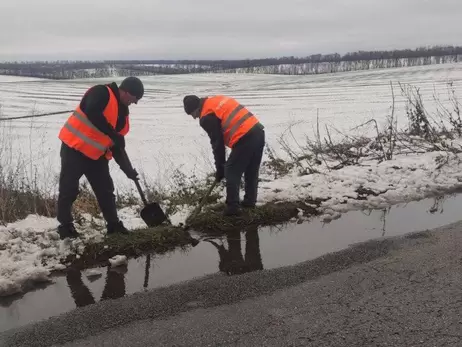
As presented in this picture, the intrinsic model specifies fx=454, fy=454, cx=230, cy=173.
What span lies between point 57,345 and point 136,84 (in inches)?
105

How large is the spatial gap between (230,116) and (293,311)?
265 centimetres

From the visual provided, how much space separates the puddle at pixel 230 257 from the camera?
386cm

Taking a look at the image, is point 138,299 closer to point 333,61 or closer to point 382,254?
point 382,254

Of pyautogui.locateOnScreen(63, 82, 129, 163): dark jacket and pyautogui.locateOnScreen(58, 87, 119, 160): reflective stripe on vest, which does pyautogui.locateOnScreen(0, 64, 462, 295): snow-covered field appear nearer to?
pyautogui.locateOnScreen(58, 87, 119, 160): reflective stripe on vest

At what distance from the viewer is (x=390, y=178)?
7.37 m

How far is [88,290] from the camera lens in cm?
404

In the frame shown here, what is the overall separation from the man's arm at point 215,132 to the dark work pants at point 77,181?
1.21 metres

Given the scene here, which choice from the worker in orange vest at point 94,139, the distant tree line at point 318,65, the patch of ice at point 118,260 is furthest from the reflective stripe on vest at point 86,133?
the distant tree line at point 318,65

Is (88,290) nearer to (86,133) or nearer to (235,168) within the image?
(86,133)

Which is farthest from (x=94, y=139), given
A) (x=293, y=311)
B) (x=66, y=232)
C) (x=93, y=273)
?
(x=293, y=311)

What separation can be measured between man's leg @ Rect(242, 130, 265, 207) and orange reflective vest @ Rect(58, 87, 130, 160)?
174cm

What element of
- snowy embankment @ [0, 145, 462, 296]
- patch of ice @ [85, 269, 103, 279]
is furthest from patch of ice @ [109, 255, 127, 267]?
snowy embankment @ [0, 145, 462, 296]

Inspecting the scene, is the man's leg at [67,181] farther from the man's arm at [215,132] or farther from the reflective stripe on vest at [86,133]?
the man's arm at [215,132]

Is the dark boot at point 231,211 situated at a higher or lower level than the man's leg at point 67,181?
lower
